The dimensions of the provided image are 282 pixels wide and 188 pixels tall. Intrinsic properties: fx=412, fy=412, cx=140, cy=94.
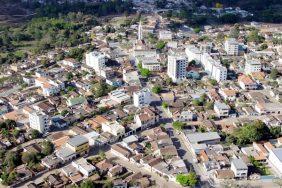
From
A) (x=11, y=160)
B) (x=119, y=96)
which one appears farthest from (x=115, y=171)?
(x=119, y=96)

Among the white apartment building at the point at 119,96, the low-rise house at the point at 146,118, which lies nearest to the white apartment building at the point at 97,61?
the white apartment building at the point at 119,96

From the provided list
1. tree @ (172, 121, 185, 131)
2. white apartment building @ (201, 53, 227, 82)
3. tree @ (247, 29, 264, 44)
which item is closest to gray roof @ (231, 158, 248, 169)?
tree @ (172, 121, 185, 131)

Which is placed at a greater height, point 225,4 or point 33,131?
point 225,4

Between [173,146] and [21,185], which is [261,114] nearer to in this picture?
[173,146]

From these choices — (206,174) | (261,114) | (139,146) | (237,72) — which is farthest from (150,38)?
(206,174)

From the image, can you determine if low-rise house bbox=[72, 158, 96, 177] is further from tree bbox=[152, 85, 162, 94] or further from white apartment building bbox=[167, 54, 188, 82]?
white apartment building bbox=[167, 54, 188, 82]

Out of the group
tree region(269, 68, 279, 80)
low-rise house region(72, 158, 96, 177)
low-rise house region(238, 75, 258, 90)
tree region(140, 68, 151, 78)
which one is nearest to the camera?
low-rise house region(72, 158, 96, 177)
